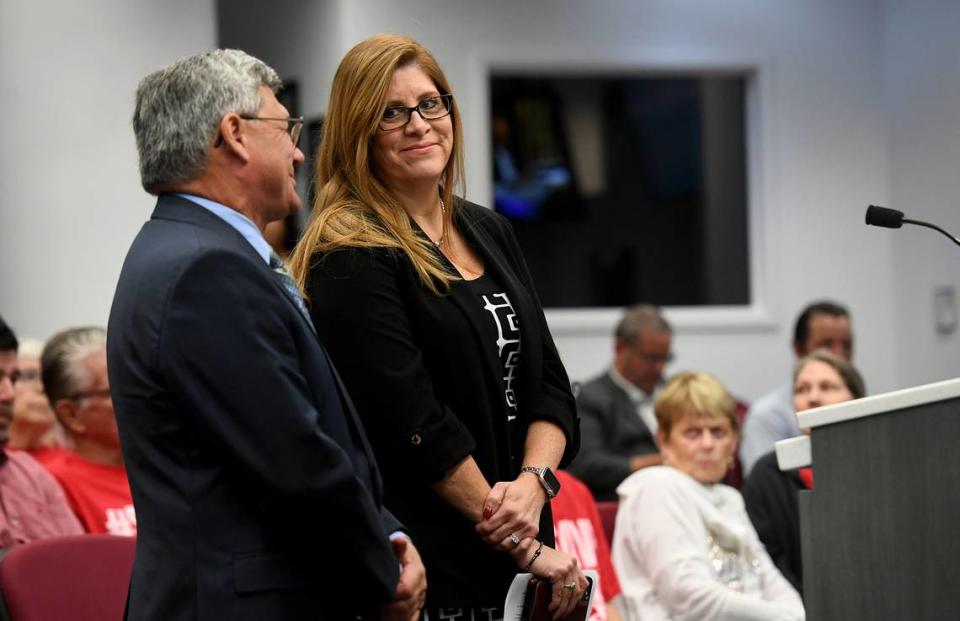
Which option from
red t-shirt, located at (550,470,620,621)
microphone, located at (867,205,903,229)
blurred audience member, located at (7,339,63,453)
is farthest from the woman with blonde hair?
blurred audience member, located at (7,339,63,453)

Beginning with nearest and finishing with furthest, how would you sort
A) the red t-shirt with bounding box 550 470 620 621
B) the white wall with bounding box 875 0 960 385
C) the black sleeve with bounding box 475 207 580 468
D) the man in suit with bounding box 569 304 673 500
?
the black sleeve with bounding box 475 207 580 468
the red t-shirt with bounding box 550 470 620 621
the man in suit with bounding box 569 304 673 500
the white wall with bounding box 875 0 960 385

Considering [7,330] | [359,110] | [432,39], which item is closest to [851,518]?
[359,110]

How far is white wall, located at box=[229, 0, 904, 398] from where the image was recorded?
690cm

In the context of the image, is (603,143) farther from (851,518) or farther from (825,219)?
(851,518)

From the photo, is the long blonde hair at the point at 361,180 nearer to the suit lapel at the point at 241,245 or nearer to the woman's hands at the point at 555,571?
the suit lapel at the point at 241,245

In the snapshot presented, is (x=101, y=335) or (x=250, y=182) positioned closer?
(x=250, y=182)

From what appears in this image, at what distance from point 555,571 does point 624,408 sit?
3512mm

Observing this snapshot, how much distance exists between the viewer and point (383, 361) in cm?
211

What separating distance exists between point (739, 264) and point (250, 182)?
221 inches

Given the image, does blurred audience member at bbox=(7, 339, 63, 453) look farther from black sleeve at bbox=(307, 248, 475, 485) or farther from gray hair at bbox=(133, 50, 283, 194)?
gray hair at bbox=(133, 50, 283, 194)

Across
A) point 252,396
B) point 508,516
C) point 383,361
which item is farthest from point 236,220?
point 508,516

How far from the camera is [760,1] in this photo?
23.1ft

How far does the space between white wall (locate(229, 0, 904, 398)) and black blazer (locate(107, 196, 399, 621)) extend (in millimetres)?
5087

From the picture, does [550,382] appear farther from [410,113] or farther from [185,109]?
[185,109]
